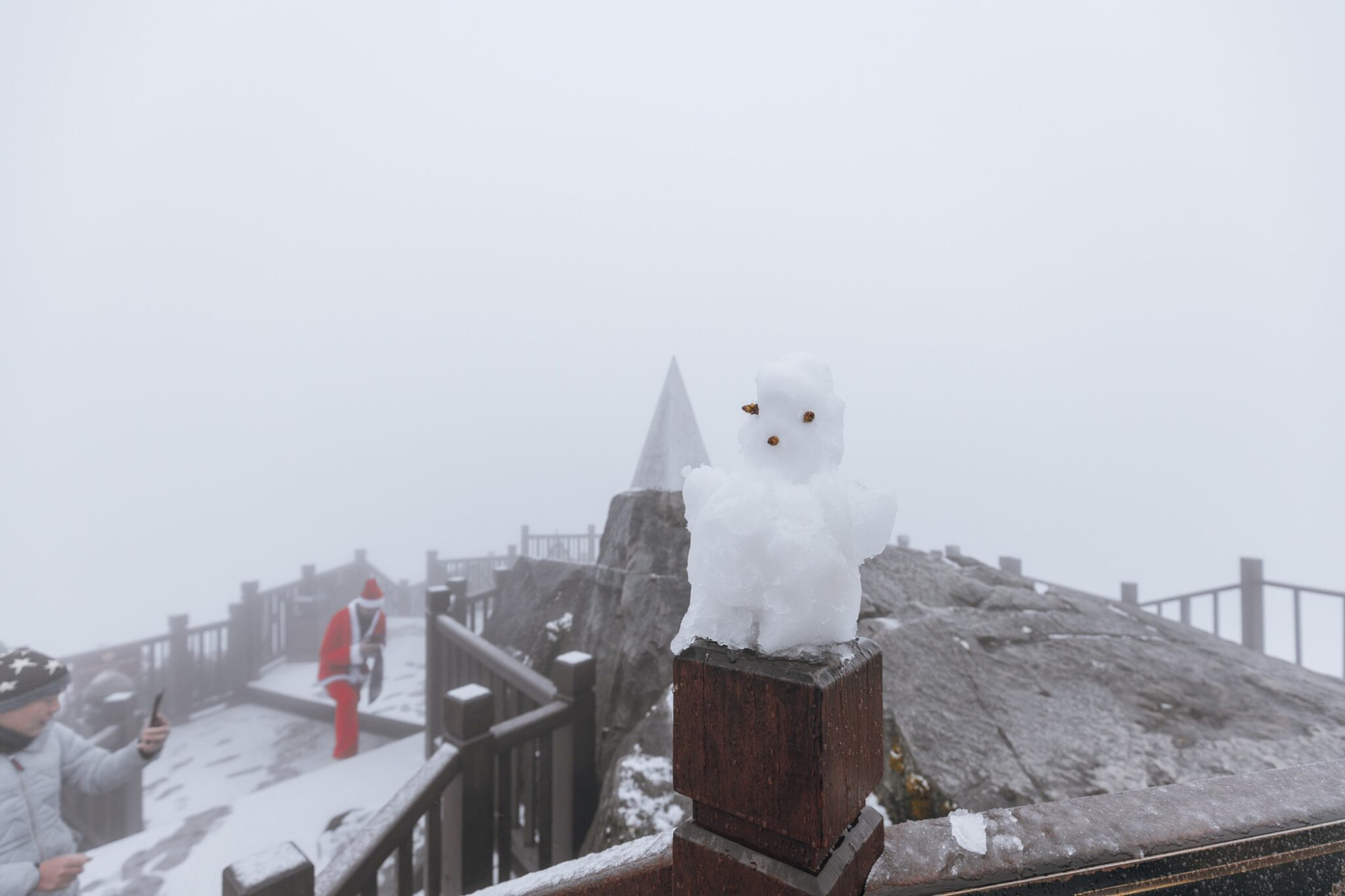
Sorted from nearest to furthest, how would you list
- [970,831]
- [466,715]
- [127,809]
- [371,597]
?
[970,831] < [466,715] < [127,809] < [371,597]

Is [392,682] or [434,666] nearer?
[434,666]

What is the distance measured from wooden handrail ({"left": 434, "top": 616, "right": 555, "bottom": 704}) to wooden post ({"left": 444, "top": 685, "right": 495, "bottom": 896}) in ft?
2.19

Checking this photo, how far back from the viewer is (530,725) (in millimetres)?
3279

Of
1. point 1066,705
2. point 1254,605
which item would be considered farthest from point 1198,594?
point 1066,705

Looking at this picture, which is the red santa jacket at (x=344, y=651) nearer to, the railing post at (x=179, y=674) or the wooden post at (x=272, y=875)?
the railing post at (x=179, y=674)

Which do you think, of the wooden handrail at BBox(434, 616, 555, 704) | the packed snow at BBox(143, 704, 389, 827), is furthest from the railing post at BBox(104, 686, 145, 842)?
the wooden handrail at BBox(434, 616, 555, 704)

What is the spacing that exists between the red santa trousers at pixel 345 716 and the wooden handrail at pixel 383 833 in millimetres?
5483

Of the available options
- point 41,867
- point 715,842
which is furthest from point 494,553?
point 715,842

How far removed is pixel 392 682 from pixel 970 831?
1082 cm

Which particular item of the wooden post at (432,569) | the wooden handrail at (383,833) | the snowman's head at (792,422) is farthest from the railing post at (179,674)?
the snowman's head at (792,422)

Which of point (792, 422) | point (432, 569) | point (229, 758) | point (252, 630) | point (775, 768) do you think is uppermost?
point (792, 422)

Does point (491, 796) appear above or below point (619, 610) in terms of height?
below

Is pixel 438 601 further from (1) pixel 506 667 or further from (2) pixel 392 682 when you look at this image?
(2) pixel 392 682

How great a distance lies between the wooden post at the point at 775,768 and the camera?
29.3 inches
